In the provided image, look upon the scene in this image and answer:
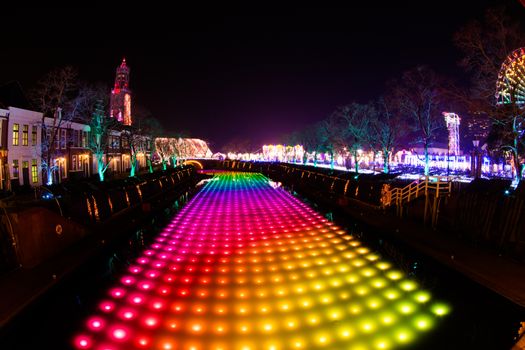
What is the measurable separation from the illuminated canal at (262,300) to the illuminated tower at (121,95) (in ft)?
170

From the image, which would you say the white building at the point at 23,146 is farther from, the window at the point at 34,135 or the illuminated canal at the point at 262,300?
the illuminated canal at the point at 262,300

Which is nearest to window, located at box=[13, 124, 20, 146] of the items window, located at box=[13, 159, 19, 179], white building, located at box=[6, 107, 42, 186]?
white building, located at box=[6, 107, 42, 186]

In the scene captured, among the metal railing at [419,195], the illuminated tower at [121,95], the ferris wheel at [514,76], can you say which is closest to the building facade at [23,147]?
the metal railing at [419,195]

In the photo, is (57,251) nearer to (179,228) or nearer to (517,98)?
(179,228)

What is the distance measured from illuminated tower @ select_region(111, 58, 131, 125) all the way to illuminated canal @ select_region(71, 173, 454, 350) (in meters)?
51.7

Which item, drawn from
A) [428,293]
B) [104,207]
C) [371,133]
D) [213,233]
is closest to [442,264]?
[428,293]

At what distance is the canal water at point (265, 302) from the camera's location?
4.78 m

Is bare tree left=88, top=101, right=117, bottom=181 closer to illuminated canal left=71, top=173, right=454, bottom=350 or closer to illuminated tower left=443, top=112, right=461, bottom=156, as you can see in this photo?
illuminated canal left=71, top=173, right=454, bottom=350

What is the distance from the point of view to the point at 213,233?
1091cm

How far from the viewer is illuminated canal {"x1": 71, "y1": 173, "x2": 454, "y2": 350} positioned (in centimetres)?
480

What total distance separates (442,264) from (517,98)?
11.4m

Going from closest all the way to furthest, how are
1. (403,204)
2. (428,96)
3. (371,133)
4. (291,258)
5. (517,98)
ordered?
(291,258)
(403,204)
(517,98)
(428,96)
(371,133)

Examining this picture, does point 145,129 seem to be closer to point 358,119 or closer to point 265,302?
point 358,119

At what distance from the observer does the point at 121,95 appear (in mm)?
70812
